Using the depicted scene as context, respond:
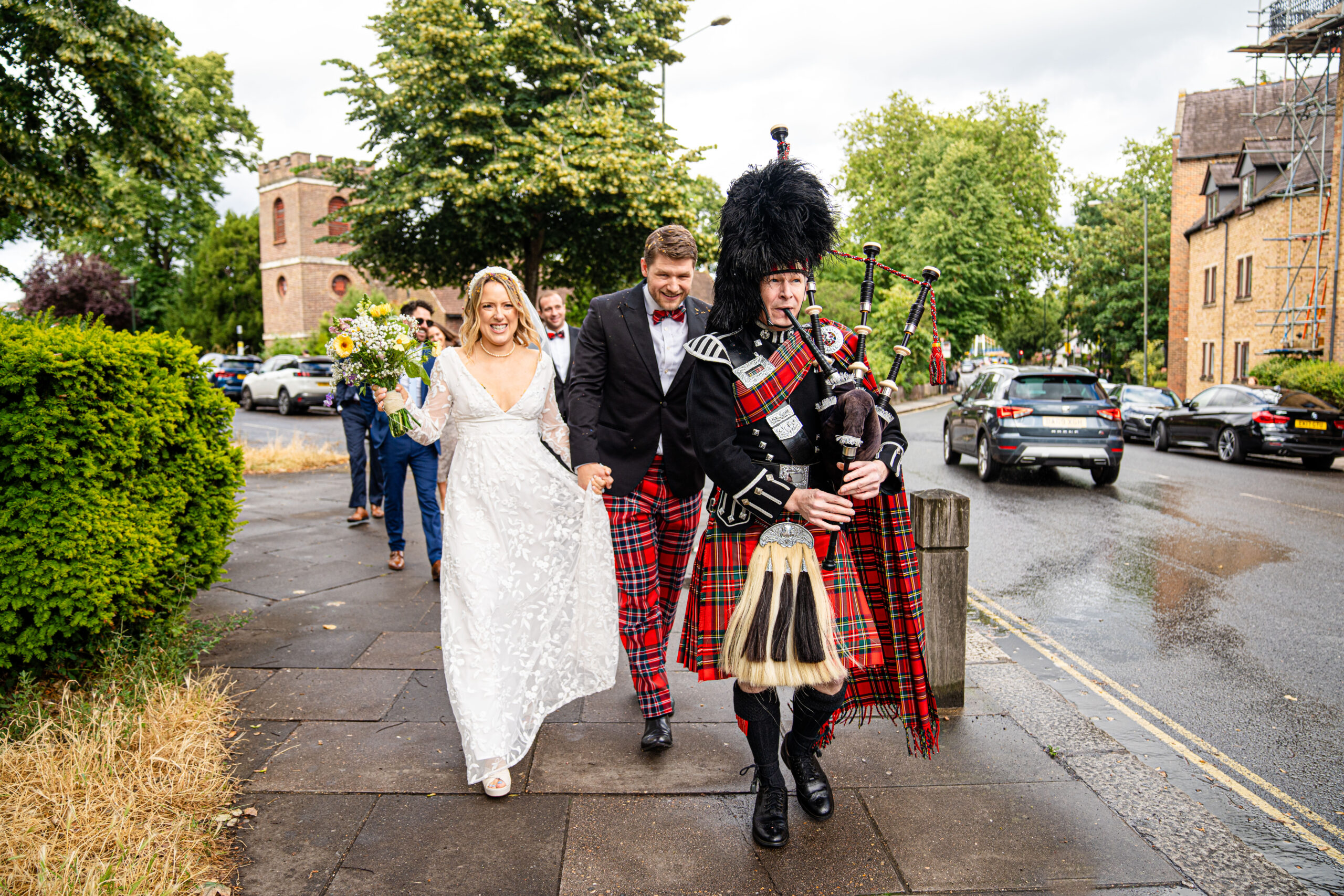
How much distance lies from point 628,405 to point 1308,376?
68.8ft

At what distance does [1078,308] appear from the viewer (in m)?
54.7

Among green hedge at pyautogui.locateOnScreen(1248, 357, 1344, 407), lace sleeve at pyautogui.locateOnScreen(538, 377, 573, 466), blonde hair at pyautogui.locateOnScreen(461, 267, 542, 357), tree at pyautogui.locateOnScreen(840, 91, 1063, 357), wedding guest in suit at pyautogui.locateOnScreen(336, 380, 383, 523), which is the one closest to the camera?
blonde hair at pyautogui.locateOnScreen(461, 267, 542, 357)

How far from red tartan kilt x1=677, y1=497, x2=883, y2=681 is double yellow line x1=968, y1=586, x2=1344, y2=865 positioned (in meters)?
1.73

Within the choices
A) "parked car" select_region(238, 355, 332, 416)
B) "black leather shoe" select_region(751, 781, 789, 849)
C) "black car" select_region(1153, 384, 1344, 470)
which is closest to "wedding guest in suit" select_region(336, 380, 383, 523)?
"black leather shoe" select_region(751, 781, 789, 849)

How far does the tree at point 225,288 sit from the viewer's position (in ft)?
165

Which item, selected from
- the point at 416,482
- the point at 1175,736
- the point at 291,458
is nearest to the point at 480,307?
the point at 416,482

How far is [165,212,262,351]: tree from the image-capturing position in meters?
50.2

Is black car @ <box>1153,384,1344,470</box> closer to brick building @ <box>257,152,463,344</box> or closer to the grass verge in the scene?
the grass verge

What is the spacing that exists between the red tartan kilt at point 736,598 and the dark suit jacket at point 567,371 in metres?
1.22

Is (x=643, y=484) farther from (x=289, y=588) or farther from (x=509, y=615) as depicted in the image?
(x=289, y=588)

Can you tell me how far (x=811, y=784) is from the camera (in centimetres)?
332

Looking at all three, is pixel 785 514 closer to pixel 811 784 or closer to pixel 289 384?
pixel 811 784

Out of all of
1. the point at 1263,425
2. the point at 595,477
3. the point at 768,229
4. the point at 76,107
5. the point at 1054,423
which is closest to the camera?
the point at 768,229

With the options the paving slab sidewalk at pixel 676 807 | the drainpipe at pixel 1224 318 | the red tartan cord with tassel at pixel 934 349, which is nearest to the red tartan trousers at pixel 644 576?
the paving slab sidewalk at pixel 676 807
